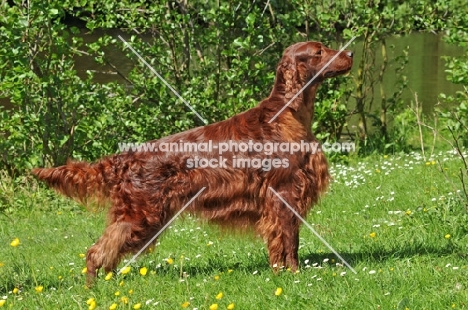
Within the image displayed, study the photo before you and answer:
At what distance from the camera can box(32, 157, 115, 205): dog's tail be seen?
4.67 m

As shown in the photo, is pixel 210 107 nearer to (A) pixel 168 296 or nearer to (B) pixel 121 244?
(B) pixel 121 244

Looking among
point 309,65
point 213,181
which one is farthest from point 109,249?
point 309,65

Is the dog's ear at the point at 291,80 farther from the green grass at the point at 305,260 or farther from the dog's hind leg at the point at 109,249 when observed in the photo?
the dog's hind leg at the point at 109,249

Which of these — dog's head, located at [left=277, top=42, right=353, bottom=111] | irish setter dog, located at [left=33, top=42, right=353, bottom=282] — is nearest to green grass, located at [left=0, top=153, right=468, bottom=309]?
irish setter dog, located at [left=33, top=42, right=353, bottom=282]

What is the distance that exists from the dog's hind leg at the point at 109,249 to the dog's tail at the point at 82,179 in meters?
0.24

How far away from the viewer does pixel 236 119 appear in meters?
4.79

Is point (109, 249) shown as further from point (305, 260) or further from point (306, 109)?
point (306, 109)

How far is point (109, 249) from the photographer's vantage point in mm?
4574

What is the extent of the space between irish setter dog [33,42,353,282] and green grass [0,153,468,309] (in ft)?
0.70

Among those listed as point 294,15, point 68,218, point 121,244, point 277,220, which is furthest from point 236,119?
point 294,15

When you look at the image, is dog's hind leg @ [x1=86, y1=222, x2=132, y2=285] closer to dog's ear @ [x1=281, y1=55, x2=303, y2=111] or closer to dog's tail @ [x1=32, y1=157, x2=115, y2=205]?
dog's tail @ [x1=32, y1=157, x2=115, y2=205]

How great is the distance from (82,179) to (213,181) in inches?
32.1

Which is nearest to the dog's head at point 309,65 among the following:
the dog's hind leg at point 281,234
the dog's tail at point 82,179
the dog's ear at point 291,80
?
the dog's ear at point 291,80

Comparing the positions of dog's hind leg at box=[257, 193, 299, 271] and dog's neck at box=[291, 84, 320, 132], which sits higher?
dog's neck at box=[291, 84, 320, 132]
